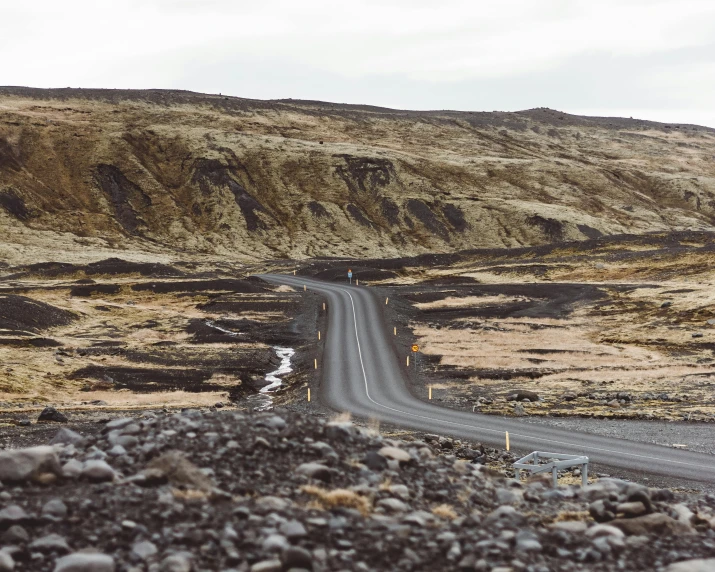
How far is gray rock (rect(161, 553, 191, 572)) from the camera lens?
770 centimetres

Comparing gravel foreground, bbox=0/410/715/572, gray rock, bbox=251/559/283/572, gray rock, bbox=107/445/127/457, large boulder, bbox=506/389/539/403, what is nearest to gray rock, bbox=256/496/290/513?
gravel foreground, bbox=0/410/715/572

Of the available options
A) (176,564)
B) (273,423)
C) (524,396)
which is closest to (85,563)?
(176,564)

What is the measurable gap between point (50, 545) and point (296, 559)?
285cm

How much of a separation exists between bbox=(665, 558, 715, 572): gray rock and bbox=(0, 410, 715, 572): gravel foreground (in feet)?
0.09

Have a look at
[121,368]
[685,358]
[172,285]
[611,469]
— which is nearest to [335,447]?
[611,469]

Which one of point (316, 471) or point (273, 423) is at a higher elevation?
point (273, 423)

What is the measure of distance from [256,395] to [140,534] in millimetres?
35825

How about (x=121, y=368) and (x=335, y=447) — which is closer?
(x=335, y=447)

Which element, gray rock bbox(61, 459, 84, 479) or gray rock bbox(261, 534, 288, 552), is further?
gray rock bbox(61, 459, 84, 479)

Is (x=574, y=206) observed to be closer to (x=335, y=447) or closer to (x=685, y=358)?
(x=685, y=358)

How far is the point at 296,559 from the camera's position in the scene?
7895mm

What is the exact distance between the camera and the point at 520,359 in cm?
5078

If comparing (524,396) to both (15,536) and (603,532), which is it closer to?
(603,532)

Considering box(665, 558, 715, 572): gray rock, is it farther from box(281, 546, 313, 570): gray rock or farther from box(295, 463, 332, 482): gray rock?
box(295, 463, 332, 482): gray rock
